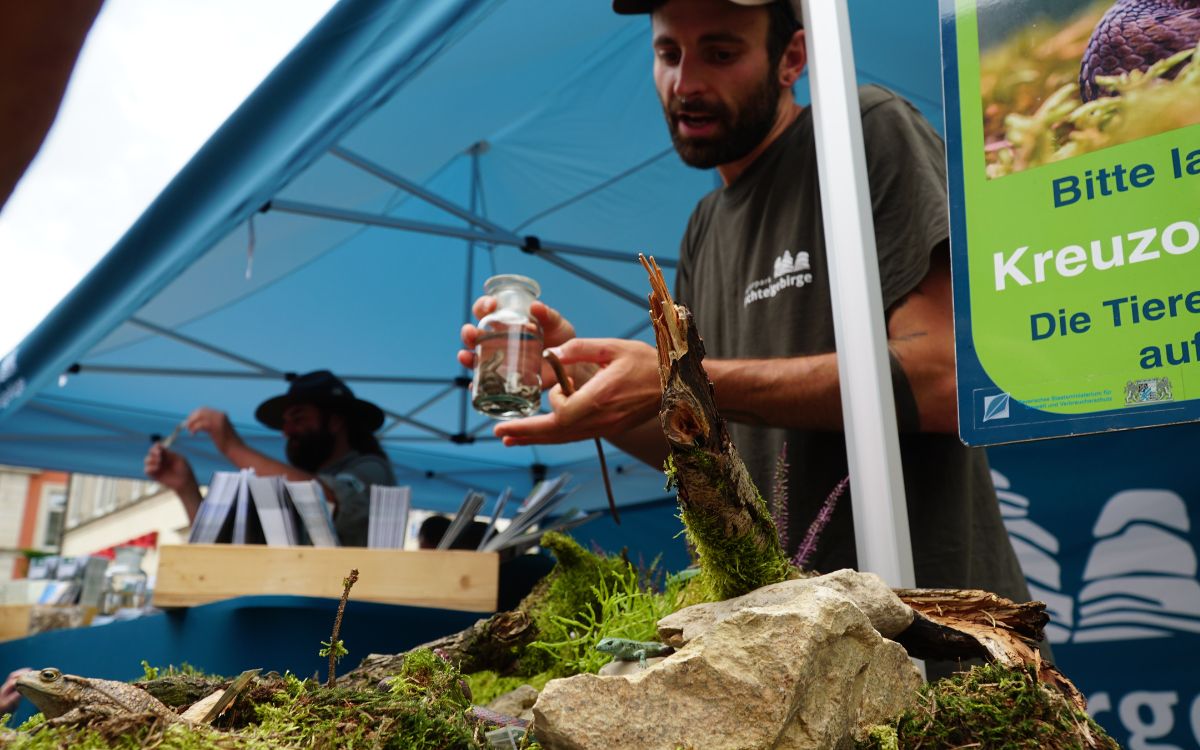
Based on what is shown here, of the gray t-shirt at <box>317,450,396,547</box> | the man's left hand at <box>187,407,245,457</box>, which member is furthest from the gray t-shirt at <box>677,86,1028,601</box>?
the man's left hand at <box>187,407,245,457</box>

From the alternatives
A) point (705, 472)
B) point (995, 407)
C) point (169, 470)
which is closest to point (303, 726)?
point (705, 472)

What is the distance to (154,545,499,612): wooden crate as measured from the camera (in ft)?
6.77

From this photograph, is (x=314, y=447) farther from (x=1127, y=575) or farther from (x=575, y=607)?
(x=1127, y=575)

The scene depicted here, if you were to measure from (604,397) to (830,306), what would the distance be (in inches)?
Result: 25.0

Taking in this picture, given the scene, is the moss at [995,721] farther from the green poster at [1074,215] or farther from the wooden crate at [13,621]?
the wooden crate at [13,621]

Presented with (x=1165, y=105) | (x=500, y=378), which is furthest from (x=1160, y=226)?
(x=500, y=378)

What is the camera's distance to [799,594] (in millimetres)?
869

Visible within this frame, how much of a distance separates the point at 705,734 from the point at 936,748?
8.8 inches

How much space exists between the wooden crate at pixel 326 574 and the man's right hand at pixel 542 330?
721 millimetres

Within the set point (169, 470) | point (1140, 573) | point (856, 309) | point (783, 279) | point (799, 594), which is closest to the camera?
point (799, 594)

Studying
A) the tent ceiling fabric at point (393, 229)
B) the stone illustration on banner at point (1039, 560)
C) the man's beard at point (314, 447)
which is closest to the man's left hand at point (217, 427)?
the man's beard at point (314, 447)

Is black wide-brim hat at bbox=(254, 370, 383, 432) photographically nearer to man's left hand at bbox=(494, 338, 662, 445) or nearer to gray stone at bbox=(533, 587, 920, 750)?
man's left hand at bbox=(494, 338, 662, 445)

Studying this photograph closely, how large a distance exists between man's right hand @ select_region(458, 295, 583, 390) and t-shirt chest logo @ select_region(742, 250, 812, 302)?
1.25ft

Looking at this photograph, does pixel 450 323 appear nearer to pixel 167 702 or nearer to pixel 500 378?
pixel 500 378
